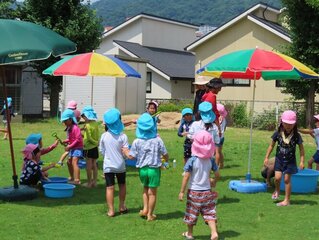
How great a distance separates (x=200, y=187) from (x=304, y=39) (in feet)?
53.4

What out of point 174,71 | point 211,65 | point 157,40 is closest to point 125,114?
point 174,71

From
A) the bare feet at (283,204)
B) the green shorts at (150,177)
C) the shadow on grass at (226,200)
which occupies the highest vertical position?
the green shorts at (150,177)

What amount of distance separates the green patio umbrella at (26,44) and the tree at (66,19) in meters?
17.8

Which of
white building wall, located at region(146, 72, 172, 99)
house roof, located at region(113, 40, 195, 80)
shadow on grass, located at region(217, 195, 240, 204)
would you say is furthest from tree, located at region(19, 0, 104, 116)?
shadow on grass, located at region(217, 195, 240, 204)

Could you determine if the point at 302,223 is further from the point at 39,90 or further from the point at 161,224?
the point at 39,90

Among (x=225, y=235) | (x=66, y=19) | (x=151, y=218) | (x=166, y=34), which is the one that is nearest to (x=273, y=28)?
(x=66, y=19)

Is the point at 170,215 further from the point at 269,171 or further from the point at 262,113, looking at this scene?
the point at 262,113

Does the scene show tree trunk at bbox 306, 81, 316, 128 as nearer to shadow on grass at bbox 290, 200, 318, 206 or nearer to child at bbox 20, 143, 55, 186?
shadow on grass at bbox 290, 200, 318, 206

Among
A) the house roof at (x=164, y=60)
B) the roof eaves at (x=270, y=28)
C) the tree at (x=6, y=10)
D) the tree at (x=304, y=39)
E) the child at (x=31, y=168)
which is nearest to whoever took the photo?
the child at (x=31, y=168)

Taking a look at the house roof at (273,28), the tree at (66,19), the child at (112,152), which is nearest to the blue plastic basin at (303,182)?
the child at (112,152)

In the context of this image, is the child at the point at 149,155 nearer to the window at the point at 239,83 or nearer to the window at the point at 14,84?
the window at the point at 14,84

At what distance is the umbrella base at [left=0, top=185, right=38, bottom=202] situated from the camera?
8016mm

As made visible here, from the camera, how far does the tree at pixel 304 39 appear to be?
20.5 m

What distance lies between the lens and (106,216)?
719 cm
